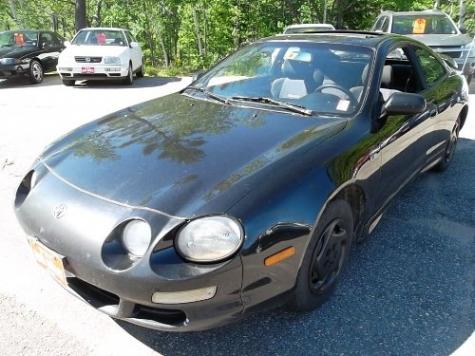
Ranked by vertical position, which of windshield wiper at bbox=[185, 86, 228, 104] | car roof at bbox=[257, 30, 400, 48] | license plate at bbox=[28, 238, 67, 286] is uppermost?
car roof at bbox=[257, 30, 400, 48]

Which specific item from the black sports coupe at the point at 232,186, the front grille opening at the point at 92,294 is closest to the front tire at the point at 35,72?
the black sports coupe at the point at 232,186

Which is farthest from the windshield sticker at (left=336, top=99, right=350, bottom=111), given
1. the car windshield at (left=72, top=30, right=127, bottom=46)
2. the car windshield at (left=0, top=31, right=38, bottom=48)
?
the car windshield at (left=0, top=31, right=38, bottom=48)

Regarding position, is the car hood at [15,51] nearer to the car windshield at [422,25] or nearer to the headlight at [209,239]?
the car windshield at [422,25]

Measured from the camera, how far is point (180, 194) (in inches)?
77.8

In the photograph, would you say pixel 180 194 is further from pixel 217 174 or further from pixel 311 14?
pixel 311 14

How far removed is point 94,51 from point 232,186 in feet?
32.2

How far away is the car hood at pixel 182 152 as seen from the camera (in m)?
1.99

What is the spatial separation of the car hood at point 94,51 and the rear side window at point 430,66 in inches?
325

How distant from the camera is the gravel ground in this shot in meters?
2.19

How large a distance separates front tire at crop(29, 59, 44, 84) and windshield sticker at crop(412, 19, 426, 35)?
9.59m

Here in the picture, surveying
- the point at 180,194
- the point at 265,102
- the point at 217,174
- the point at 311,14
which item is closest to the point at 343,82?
the point at 265,102

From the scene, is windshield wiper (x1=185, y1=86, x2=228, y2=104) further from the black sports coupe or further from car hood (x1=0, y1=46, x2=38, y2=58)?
car hood (x1=0, y1=46, x2=38, y2=58)

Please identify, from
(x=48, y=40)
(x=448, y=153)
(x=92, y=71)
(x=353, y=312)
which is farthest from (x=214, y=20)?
(x=353, y=312)

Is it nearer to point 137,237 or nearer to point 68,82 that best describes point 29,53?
point 68,82
